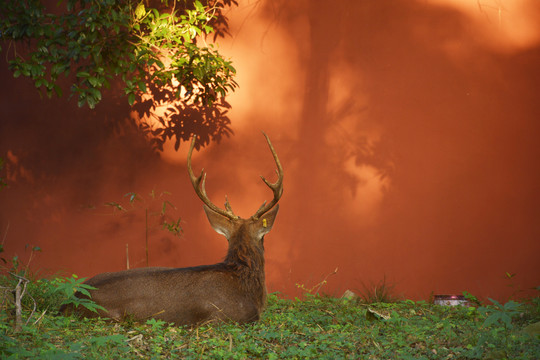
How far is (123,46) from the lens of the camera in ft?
18.3

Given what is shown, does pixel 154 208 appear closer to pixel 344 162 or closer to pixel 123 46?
pixel 123 46

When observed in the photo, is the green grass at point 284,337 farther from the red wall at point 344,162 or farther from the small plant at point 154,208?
the small plant at point 154,208

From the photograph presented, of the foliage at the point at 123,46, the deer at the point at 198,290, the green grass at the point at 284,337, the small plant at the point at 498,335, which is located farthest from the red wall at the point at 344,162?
the small plant at the point at 498,335

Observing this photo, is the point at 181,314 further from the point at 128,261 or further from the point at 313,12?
the point at 313,12

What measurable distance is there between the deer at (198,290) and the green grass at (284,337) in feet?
0.33

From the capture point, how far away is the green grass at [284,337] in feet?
10.2

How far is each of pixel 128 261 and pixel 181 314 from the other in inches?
83.0

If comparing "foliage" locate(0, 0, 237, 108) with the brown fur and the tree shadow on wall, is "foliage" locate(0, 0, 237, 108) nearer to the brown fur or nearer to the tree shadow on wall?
the tree shadow on wall

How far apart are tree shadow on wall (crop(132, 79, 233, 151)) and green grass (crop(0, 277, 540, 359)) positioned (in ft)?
7.19

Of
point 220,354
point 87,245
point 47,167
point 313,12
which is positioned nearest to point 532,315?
point 220,354

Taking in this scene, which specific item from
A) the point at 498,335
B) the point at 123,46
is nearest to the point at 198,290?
the point at 498,335

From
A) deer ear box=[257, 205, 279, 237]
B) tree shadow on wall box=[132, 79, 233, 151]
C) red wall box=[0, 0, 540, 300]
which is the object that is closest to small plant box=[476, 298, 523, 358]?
deer ear box=[257, 205, 279, 237]

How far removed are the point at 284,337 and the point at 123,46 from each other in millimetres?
3326

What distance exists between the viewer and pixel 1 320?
11.7ft
